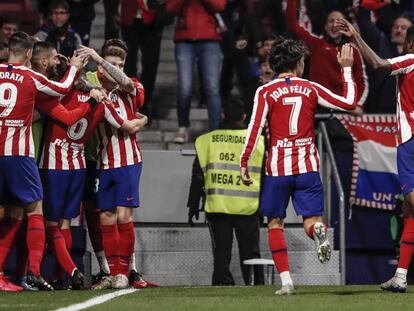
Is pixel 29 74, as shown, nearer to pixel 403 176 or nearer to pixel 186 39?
pixel 403 176

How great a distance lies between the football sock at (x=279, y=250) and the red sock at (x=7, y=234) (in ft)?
7.69

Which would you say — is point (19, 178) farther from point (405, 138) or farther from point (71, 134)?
point (405, 138)

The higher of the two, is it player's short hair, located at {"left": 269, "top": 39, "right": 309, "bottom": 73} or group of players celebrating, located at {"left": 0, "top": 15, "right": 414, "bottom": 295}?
player's short hair, located at {"left": 269, "top": 39, "right": 309, "bottom": 73}

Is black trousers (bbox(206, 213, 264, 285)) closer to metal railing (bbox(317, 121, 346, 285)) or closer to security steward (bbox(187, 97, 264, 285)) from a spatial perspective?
security steward (bbox(187, 97, 264, 285))

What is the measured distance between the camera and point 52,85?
36.6 feet

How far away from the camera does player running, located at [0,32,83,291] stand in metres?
11.0

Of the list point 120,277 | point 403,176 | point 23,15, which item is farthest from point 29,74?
point 23,15

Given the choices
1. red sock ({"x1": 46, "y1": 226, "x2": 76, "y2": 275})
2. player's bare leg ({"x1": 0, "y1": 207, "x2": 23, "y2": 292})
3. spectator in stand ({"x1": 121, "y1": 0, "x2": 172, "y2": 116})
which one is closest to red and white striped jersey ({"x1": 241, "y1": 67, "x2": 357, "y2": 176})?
red sock ({"x1": 46, "y1": 226, "x2": 76, "y2": 275})

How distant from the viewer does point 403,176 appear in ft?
35.0

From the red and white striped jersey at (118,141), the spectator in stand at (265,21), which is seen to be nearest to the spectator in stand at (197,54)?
the spectator in stand at (265,21)

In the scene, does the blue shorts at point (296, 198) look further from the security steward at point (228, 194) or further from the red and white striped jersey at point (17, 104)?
the security steward at point (228, 194)

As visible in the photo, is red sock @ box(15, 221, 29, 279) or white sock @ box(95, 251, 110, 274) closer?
red sock @ box(15, 221, 29, 279)

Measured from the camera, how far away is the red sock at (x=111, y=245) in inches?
461

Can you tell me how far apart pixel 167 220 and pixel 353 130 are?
2.35 metres
